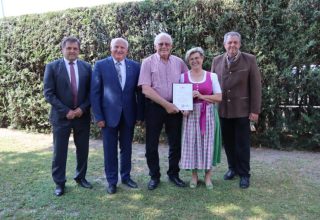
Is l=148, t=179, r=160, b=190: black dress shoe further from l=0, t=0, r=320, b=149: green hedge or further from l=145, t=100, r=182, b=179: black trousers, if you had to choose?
l=0, t=0, r=320, b=149: green hedge

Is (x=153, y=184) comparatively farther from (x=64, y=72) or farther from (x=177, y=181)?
(x=64, y=72)

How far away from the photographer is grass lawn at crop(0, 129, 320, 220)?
13.5ft

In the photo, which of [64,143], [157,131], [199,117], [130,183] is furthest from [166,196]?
[64,143]

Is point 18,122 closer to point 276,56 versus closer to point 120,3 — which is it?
point 120,3

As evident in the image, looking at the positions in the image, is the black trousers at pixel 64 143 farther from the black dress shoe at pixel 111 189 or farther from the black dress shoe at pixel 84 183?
the black dress shoe at pixel 111 189

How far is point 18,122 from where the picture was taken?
9.38 meters

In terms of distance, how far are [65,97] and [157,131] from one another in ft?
3.92

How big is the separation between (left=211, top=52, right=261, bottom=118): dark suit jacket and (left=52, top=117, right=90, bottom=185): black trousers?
182 centimetres

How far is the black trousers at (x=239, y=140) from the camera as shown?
4891mm

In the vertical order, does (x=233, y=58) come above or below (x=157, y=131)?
above

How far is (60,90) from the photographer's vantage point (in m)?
4.62

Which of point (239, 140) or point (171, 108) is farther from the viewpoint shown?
point (239, 140)

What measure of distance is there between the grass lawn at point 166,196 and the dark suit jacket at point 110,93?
38.3 inches

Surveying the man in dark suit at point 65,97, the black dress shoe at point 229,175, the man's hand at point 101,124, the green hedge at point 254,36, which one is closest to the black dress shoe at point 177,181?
the black dress shoe at point 229,175
